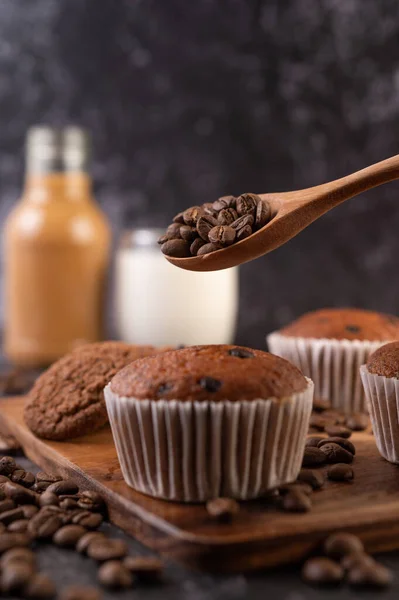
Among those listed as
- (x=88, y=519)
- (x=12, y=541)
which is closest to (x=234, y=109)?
(x=88, y=519)

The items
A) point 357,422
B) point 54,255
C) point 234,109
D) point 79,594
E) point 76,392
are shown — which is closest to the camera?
point 79,594

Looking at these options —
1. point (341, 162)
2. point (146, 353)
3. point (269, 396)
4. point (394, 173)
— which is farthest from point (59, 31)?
point (269, 396)

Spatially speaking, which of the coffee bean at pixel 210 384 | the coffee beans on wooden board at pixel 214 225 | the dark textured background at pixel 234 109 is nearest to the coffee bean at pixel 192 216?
the coffee beans on wooden board at pixel 214 225

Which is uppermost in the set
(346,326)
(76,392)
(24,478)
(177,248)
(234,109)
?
(234,109)

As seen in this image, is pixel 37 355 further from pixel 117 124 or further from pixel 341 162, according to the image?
pixel 341 162

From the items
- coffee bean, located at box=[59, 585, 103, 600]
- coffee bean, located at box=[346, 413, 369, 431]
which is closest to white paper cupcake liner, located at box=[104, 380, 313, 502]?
coffee bean, located at box=[59, 585, 103, 600]

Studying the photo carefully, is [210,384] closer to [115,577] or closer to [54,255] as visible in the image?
[115,577]

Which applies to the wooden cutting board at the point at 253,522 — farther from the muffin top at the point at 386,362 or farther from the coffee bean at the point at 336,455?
the muffin top at the point at 386,362
